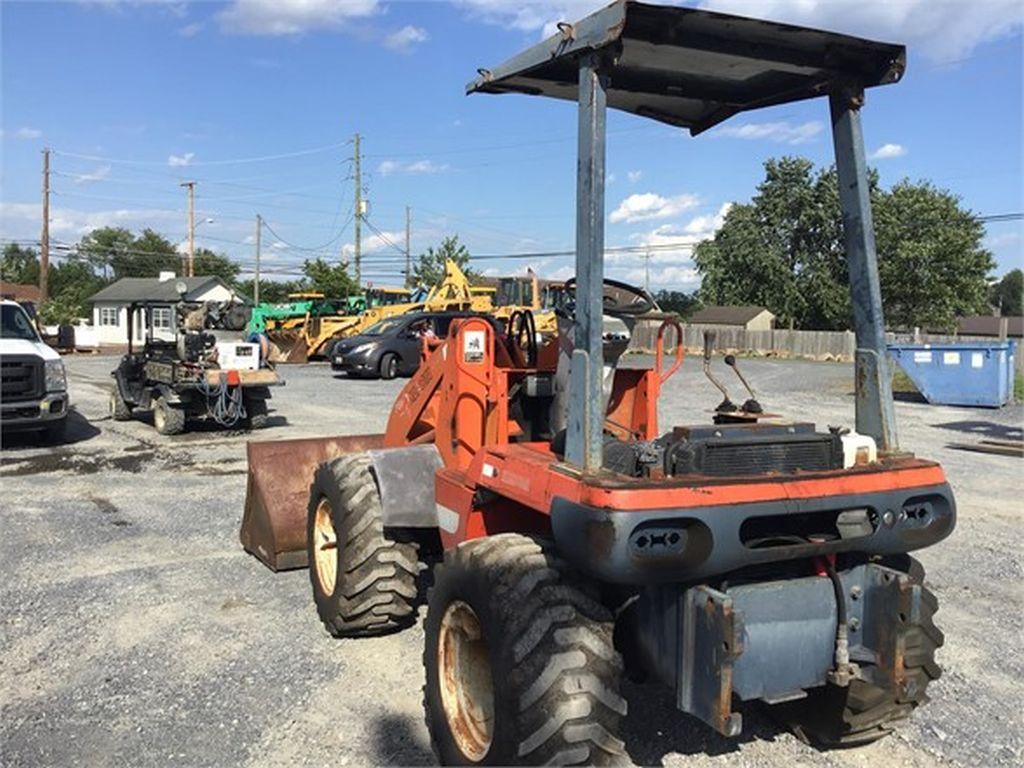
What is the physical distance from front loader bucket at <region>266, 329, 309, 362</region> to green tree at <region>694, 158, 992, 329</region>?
121 feet

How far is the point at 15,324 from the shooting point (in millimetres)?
12758

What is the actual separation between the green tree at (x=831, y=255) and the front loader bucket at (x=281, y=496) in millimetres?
53125

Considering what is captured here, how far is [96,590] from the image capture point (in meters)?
5.94

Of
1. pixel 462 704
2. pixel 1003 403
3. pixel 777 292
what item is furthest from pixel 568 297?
pixel 777 292

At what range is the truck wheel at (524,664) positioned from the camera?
299 cm

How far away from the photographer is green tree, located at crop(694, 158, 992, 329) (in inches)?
2213

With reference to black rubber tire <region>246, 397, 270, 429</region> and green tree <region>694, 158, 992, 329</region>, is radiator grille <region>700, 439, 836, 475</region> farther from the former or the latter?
green tree <region>694, 158, 992, 329</region>

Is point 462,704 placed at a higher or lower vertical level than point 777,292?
lower

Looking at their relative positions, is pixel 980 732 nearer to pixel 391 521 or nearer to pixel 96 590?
pixel 391 521

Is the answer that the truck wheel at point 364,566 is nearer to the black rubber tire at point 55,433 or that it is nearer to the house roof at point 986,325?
the black rubber tire at point 55,433

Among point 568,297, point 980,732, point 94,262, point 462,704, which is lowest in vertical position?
point 980,732

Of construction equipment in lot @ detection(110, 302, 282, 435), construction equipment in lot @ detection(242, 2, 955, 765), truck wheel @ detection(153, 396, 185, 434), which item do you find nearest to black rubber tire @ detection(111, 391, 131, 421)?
construction equipment in lot @ detection(110, 302, 282, 435)

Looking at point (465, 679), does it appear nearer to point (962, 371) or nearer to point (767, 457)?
point (767, 457)

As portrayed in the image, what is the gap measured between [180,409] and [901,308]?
179 feet
